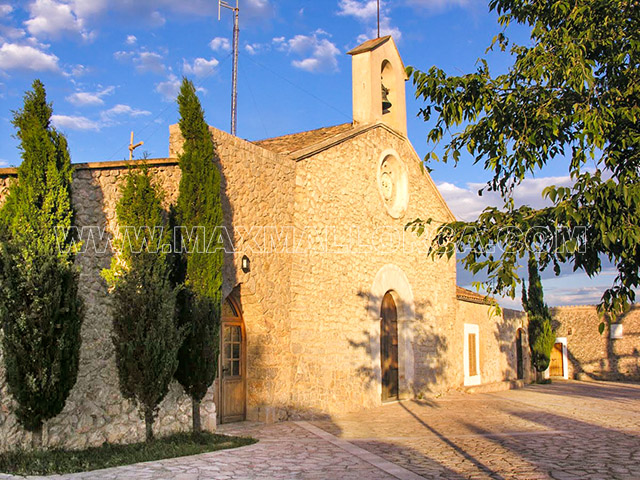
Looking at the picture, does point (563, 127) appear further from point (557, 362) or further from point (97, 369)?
point (557, 362)

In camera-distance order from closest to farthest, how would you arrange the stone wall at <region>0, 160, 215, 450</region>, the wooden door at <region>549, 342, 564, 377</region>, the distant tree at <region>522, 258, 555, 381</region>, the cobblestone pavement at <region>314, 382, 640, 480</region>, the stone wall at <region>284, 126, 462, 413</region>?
1. the cobblestone pavement at <region>314, 382, 640, 480</region>
2. the stone wall at <region>0, 160, 215, 450</region>
3. the stone wall at <region>284, 126, 462, 413</region>
4. the distant tree at <region>522, 258, 555, 381</region>
5. the wooden door at <region>549, 342, 564, 377</region>

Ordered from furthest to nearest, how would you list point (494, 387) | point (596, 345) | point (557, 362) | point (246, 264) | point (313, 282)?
1. point (557, 362)
2. point (596, 345)
3. point (494, 387)
4. point (313, 282)
5. point (246, 264)

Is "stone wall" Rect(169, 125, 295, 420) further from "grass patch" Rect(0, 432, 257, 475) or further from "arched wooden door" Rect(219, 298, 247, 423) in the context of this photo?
"grass patch" Rect(0, 432, 257, 475)

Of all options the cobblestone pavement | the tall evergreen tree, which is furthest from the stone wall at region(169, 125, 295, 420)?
the cobblestone pavement

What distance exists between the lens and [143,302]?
312 inches

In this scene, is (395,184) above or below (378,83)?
below

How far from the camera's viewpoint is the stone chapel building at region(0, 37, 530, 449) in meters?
8.19

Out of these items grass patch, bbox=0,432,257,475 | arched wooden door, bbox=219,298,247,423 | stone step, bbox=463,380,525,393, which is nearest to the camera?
grass patch, bbox=0,432,257,475

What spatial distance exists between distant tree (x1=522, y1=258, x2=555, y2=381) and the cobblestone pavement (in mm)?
8092

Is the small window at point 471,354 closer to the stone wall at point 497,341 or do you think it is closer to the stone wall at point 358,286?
the stone wall at point 497,341

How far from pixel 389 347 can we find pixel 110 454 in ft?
26.9

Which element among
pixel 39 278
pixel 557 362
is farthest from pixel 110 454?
pixel 557 362

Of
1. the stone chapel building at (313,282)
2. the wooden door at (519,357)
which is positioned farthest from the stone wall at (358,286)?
the wooden door at (519,357)

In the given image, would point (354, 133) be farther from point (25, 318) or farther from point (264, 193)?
point (25, 318)
